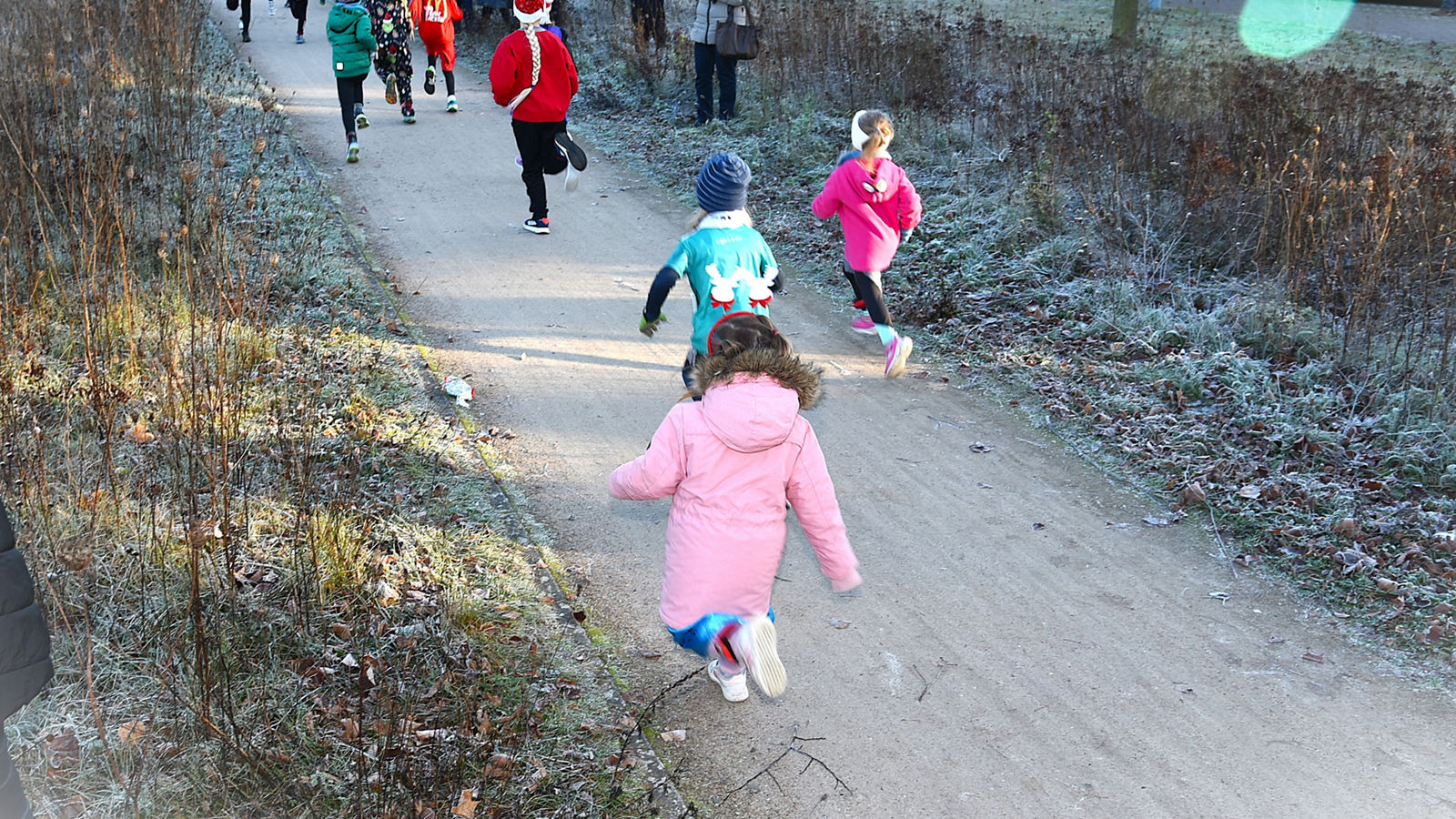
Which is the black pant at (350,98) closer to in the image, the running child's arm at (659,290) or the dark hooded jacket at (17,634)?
the running child's arm at (659,290)

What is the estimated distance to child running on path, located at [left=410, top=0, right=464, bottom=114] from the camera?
1359cm

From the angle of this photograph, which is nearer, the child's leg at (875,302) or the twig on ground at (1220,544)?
the twig on ground at (1220,544)

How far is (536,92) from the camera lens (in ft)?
31.3

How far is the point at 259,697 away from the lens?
400 cm

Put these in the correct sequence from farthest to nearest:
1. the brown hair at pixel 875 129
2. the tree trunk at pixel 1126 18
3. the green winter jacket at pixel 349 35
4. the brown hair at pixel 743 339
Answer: the tree trunk at pixel 1126 18
the green winter jacket at pixel 349 35
the brown hair at pixel 875 129
the brown hair at pixel 743 339

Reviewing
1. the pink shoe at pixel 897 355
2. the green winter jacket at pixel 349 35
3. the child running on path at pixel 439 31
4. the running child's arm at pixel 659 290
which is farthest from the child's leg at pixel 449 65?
the running child's arm at pixel 659 290

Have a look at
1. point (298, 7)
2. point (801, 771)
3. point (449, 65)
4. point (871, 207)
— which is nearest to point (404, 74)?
point (449, 65)

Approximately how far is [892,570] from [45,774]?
11.5 feet

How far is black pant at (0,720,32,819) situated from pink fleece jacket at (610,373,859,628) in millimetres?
1988

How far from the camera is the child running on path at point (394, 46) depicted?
12.8 meters

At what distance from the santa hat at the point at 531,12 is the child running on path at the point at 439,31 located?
4.65 metres

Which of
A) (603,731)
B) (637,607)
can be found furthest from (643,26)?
(603,731)

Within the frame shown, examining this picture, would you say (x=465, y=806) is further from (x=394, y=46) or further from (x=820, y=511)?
(x=394, y=46)

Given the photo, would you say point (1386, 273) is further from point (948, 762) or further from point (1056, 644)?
point (948, 762)
